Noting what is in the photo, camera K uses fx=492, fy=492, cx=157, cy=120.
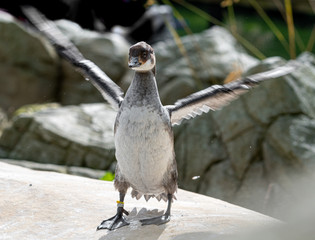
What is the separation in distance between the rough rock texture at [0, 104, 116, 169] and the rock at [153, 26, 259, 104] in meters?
1.42

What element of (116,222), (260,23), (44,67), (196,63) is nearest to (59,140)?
(196,63)

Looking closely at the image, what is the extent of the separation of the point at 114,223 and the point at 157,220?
0.29 metres

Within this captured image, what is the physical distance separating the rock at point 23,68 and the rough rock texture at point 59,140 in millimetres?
3218

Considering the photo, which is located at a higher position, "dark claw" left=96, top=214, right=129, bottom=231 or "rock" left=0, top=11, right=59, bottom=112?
"rock" left=0, top=11, right=59, bottom=112

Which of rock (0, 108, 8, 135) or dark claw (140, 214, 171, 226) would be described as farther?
rock (0, 108, 8, 135)

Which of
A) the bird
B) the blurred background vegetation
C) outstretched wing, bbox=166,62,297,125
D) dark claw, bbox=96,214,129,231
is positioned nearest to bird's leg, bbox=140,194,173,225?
the bird

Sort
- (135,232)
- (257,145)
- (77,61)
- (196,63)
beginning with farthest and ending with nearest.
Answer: (196,63) → (257,145) → (77,61) → (135,232)

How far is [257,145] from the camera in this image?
6207 millimetres

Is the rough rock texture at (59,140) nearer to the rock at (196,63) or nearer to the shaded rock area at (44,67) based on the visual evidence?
the rock at (196,63)

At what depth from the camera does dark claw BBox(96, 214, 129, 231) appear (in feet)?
10.7

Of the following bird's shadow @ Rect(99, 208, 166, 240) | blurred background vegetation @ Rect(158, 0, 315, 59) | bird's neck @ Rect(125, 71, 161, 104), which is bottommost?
bird's shadow @ Rect(99, 208, 166, 240)

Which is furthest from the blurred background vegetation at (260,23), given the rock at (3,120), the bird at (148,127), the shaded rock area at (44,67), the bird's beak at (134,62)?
the bird's beak at (134,62)

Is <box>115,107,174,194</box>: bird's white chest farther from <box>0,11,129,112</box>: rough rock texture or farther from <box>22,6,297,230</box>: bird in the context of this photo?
<box>0,11,129,112</box>: rough rock texture

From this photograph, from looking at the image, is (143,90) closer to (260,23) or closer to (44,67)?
(44,67)
